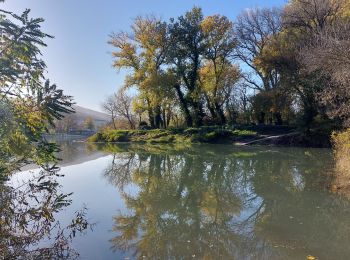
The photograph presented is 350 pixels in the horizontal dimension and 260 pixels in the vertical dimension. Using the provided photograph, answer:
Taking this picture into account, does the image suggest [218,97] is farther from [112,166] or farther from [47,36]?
[47,36]

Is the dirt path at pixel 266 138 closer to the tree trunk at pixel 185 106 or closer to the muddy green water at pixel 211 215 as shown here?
the tree trunk at pixel 185 106

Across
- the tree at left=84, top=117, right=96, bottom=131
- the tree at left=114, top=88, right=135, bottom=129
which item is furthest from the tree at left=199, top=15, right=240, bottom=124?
the tree at left=84, top=117, right=96, bottom=131

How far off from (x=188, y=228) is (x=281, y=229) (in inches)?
69.4

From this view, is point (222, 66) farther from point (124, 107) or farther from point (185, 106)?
point (124, 107)

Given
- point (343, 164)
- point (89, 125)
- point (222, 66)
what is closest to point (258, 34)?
point (222, 66)

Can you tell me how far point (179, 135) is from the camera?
36.8 meters

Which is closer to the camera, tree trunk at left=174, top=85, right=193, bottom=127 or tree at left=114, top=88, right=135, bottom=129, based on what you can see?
tree trunk at left=174, top=85, right=193, bottom=127

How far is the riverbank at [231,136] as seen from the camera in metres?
27.6

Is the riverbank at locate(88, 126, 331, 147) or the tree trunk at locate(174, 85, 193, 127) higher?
the tree trunk at locate(174, 85, 193, 127)

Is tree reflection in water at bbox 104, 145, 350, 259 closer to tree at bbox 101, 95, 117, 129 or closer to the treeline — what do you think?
the treeline

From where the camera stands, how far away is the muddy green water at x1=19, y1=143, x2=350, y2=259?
571 cm

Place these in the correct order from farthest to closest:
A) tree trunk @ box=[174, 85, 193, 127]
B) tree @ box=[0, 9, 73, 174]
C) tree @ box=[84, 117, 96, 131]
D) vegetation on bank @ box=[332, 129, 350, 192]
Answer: tree @ box=[84, 117, 96, 131]
tree trunk @ box=[174, 85, 193, 127]
vegetation on bank @ box=[332, 129, 350, 192]
tree @ box=[0, 9, 73, 174]

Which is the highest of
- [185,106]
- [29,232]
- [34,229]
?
[185,106]

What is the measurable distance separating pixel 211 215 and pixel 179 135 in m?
29.0
